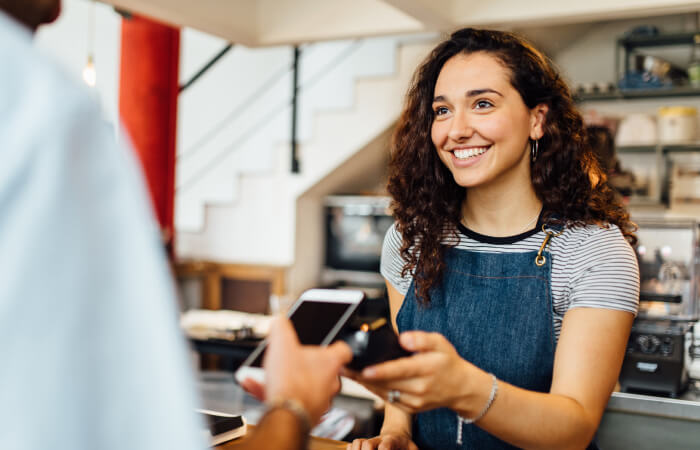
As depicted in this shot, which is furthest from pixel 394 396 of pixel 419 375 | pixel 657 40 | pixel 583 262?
pixel 657 40

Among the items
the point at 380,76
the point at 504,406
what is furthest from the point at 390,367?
the point at 380,76

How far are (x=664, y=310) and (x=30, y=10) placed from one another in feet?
7.27

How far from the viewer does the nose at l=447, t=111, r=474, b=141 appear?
52.9 inches

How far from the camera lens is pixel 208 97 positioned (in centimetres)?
552

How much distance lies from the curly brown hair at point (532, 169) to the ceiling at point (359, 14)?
1.35m

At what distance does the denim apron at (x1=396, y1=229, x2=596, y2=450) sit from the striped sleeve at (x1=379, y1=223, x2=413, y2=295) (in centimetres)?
7

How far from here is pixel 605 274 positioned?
48.6 inches

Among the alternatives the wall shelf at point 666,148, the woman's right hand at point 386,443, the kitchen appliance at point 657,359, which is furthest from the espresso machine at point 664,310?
the wall shelf at point 666,148

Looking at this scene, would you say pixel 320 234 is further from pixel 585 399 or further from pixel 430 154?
pixel 585 399

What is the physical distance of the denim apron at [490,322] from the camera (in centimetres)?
132

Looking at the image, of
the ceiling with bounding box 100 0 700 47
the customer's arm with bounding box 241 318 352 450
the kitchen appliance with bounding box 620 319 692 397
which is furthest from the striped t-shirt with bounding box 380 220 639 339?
the ceiling with bounding box 100 0 700 47

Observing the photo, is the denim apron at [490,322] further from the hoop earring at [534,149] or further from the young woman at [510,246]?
the hoop earring at [534,149]

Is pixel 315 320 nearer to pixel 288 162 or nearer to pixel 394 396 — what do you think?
pixel 394 396

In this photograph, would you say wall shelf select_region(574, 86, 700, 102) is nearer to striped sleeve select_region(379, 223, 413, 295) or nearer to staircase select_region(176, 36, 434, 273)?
staircase select_region(176, 36, 434, 273)
